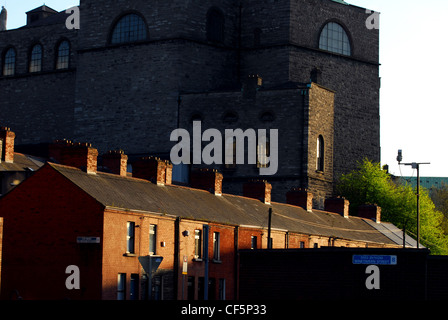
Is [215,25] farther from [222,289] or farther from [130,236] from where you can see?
[130,236]

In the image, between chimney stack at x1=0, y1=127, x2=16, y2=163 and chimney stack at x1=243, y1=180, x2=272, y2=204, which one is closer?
chimney stack at x1=0, y1=127, x2=16, y2=163

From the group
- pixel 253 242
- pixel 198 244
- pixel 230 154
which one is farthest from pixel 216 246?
pixel 230 154

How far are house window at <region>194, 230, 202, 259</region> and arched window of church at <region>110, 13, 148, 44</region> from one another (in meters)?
28.8

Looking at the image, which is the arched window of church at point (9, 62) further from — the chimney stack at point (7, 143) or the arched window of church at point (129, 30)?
the chimney stack at point (7, 143)

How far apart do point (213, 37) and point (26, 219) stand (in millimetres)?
34029

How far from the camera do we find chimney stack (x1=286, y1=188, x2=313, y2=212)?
185 feet

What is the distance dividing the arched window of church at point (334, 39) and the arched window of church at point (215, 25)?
701 cm

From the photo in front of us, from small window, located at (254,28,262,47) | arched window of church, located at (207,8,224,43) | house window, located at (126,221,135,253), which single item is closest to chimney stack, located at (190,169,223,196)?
house window, located at (126,221,135,253)

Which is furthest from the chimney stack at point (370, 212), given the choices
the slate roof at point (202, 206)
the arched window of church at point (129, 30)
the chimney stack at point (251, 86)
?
the arched window of church at point (129, 30)

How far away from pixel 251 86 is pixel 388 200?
1401 centimetres

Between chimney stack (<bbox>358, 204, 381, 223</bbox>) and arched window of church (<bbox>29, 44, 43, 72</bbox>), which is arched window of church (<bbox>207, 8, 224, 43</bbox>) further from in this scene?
arched window of church (<bbox>29, 44, 43, 72</bbox>)

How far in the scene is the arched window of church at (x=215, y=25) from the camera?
68812mm
